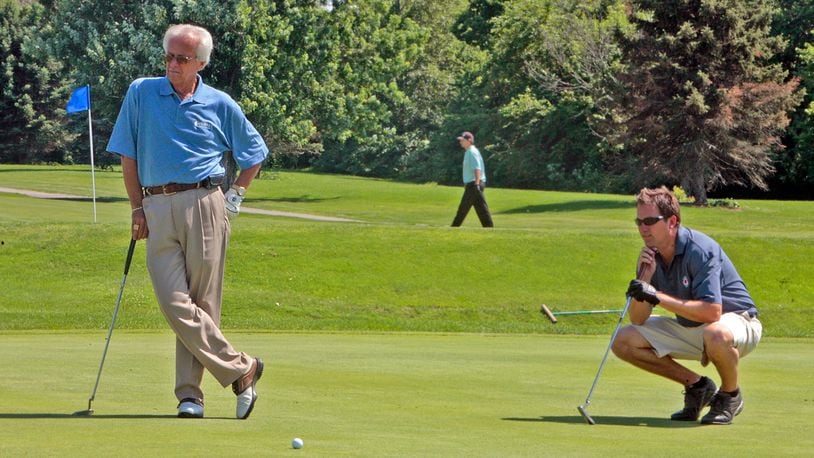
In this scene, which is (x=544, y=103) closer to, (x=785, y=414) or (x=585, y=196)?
(x=585, y=196)

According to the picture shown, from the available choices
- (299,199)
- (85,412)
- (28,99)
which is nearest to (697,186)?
(299,199)

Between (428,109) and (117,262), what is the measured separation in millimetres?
59079

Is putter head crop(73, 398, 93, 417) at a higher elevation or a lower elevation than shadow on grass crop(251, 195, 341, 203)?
higher

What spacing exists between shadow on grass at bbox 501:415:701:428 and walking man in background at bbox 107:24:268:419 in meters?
1.55

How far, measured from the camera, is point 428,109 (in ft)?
259

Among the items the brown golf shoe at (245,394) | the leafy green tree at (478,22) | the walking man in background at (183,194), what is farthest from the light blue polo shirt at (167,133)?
the leafy green tree at (478,22)

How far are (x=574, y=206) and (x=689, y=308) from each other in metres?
31.3

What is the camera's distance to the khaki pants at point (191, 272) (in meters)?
7.34

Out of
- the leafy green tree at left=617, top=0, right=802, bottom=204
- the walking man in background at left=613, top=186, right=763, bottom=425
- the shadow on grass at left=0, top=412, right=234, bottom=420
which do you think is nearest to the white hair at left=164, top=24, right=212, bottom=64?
the shadow on grass at left=0, top=412, right=234, bottom=420

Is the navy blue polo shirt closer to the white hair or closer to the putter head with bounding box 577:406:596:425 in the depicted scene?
the putter head with bounding box 577:406:596:425

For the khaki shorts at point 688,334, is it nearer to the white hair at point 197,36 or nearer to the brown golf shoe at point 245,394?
the brown golf shoe at point 245,394

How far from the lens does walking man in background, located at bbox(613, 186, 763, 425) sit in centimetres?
756

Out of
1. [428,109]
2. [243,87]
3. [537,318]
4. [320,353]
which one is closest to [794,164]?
[243,87]

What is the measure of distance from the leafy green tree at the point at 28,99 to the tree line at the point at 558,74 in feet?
1.73
